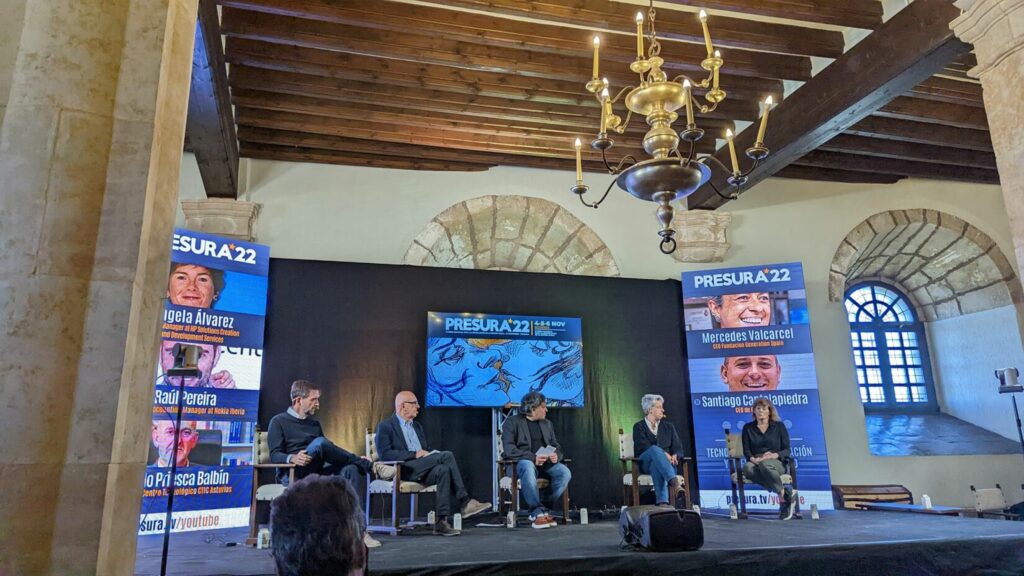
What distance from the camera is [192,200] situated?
5.81 meters

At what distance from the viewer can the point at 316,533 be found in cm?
139

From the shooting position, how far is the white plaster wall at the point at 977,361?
22.8 feet

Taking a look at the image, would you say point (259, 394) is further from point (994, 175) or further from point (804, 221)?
point (994, 175)

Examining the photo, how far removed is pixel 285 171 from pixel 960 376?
26.2ft

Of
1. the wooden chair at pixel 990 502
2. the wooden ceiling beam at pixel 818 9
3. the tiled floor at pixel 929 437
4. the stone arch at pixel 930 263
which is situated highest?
the wooden ceiling beam at pixel 818 9

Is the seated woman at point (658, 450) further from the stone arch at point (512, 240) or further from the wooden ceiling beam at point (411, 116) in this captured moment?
the wooden ceiling beam at point (411, 116)

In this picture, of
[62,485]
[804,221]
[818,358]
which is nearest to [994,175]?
[804,221]

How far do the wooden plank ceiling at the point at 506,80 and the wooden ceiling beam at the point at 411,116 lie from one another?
0.01 meters

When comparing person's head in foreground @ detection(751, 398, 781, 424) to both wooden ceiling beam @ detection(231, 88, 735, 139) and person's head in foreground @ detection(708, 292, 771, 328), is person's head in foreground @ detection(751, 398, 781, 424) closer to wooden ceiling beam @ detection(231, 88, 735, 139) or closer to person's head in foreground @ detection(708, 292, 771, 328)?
person's head in foreground @ detection(708, 292, 771, 328)

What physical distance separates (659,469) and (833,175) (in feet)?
13.1

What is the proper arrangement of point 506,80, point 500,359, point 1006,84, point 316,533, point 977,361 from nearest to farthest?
point 316,533 < point 1006,84 < point 506,80 < point 500,359 < point 977,361

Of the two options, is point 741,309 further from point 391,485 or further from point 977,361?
point 391,485

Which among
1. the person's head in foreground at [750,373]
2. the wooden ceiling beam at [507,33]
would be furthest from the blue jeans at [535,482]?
the wooden ceiling beam at [507,33]

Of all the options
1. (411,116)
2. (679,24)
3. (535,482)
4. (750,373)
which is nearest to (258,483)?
(535,482)
